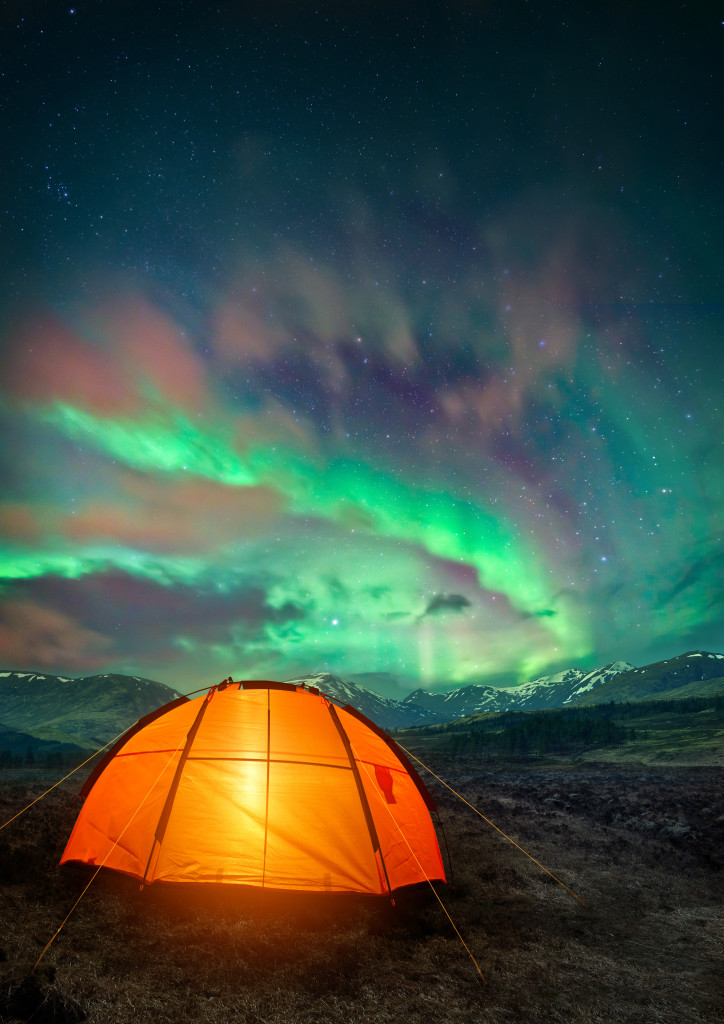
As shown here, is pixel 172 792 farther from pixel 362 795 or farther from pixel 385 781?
pixel 385 781

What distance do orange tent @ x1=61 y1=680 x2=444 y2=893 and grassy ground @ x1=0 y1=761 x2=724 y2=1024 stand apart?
737 millimetres

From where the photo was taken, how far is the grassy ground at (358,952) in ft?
21.8

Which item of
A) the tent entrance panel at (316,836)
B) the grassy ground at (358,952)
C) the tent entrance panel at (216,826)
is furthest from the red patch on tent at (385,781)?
the tent entrance panel at (216,826)

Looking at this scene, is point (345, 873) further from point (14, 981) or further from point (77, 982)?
point (14, 981)

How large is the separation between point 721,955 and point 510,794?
2125 centimetres

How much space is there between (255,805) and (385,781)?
2824mm

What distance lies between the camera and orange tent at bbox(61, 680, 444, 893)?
908 centimetres

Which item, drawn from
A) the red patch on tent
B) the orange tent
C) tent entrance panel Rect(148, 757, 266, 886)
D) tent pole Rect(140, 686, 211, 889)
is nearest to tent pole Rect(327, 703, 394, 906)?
the orange tent

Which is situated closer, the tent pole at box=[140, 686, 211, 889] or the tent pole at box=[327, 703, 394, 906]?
the tent pole at box=[140, 686, 211, 889]

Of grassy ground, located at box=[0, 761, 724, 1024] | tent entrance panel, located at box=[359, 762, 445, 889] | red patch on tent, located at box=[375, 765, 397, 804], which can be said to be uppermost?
Answer: red patch on tent, located at box=[375, 765, 397, 804]

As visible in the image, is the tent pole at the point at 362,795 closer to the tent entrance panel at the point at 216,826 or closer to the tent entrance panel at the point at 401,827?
the tent entrance panel at the point at 401,827

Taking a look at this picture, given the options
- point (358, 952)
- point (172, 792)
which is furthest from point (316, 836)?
point (172, 792)

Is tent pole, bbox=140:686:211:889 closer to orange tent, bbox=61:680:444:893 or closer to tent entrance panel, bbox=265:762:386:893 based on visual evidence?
orange tent, bbox=61:680:444:893

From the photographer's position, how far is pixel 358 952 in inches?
329
